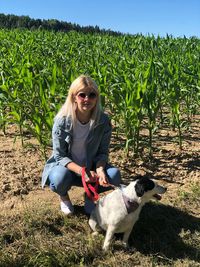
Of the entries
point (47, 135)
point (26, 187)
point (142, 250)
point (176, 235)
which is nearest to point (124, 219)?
point (142, 250)

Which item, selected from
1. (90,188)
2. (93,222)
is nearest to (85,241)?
(93,222)

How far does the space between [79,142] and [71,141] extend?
8cm

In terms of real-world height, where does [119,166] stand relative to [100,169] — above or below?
below

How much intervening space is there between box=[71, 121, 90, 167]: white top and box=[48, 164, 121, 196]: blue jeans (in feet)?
0.50

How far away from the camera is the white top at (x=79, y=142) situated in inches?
149

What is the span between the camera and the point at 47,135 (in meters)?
5.34

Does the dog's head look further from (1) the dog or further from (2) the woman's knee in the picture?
(2) the woman's knee

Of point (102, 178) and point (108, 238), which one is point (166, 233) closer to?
point (108, 238)

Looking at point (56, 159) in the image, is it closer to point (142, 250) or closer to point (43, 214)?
point (43, 214)

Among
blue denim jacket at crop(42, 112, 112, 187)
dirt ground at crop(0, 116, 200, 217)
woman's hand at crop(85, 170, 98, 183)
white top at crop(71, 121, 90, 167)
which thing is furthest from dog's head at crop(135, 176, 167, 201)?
dirt ground at crop(0, 116, 200, 217)

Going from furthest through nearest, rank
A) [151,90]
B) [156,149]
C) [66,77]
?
[66,77]
[156,149]
[151,90]

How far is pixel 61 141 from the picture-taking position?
375 centimetres

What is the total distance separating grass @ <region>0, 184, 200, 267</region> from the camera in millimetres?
3184

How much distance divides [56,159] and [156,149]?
6.80 ft
